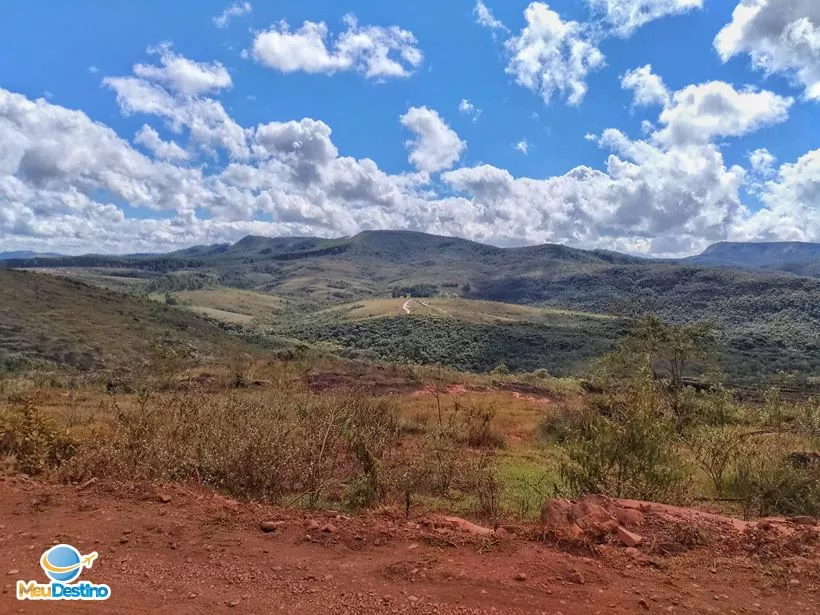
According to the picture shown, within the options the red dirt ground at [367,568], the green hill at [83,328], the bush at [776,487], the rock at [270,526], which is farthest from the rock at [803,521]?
the green hill at [83,328]

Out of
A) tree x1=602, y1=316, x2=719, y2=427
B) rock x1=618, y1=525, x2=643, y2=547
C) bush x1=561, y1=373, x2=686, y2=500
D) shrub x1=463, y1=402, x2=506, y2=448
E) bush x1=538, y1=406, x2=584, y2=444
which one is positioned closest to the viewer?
rock x1=618, y1=525, x2=643, y2=547

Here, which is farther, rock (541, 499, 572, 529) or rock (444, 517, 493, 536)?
rock (541, 499, 572, 529)

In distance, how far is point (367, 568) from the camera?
5.11 m

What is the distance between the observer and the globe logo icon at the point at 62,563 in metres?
4.90

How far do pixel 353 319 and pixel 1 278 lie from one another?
3121 inches

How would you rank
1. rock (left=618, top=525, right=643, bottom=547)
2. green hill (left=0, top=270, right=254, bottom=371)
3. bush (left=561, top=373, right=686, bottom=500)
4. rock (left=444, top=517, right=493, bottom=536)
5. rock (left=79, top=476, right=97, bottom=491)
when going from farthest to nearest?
green hill (left=0, top=270, right=254, bottom=371)
bush (left=561, top=373, right=686, bottom=500)
rock (left=79, top=476, right=97, bottom=491)
rock (left=444, top=517, right=493, bottom=536)
rock (left=618, top=525, right=643, bottom=547)

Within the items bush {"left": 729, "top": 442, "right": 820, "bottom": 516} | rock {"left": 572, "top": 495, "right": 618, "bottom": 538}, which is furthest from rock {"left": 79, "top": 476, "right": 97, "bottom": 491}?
bush {"left": 729, "top": 442, "right": 820, "bottom": 516}

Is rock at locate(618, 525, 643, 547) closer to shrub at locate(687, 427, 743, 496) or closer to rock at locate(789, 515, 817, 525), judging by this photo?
rock at locate(789, 515, 817, 525)

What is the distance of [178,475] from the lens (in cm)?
759

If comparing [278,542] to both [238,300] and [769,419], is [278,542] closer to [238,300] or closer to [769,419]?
[769,419]

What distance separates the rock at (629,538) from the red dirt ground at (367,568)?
0.61 ft

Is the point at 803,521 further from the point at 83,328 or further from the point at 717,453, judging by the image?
the point at 83,328

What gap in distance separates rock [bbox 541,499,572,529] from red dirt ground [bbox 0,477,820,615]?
0.44m
